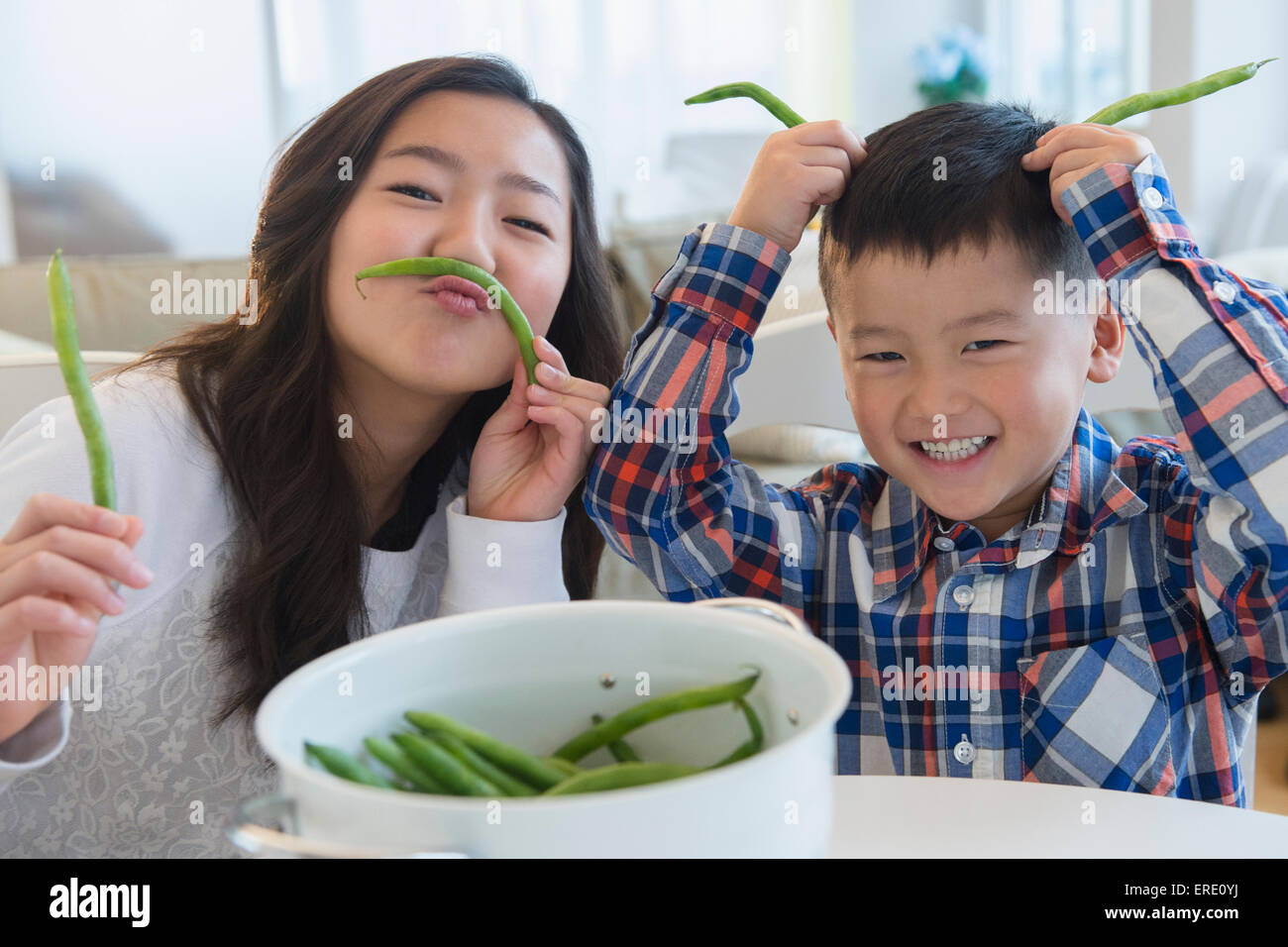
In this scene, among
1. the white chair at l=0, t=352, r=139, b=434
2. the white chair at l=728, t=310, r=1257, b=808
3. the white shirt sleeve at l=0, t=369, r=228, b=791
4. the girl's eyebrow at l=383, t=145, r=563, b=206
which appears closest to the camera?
the white shirt sleeve at l=0, t=369, r=228, b=791

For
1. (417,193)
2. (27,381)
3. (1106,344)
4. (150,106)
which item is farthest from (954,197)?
(150,106)

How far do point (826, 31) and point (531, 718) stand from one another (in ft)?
16.3

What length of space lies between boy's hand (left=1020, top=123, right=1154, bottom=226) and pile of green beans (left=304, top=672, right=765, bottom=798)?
543 mm

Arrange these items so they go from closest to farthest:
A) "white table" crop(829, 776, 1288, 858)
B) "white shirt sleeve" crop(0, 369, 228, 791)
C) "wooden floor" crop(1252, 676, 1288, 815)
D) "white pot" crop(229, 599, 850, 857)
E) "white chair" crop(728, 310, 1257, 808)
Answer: "white pot" crop(229, 599, 850, 857), "white table" crop(829, 776, 1288, 858), "white shirt sleeve" crop(0, 369, 228, 791), "white chair" crop(728, 310, 1257, 808), "wooden floor" crop(1252, 676, 1288, 815)

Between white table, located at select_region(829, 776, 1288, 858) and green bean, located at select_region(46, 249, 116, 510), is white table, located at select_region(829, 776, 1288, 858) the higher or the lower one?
the lower one

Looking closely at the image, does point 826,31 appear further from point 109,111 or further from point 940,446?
point 940,446

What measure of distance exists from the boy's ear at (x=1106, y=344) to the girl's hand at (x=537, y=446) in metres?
0.43

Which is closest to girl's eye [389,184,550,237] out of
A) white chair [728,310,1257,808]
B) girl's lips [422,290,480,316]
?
girl's lips [422,290,480,316]

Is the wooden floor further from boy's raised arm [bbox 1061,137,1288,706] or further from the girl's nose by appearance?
the girl's nose

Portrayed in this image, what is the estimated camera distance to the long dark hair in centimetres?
104

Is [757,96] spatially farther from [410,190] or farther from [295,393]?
[295,393]

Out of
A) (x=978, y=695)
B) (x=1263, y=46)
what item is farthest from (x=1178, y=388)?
(x=1263, y=46)

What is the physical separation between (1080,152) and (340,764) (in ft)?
2.31
